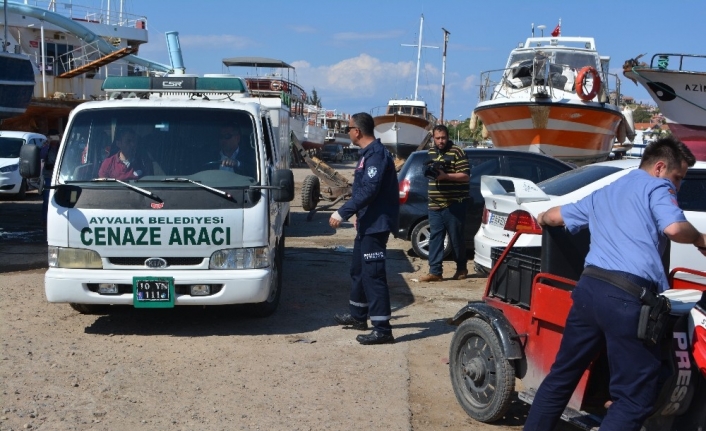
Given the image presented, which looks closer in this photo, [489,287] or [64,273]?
[489,287]

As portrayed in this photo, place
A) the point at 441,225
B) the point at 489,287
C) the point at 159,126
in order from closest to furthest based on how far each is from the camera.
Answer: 1. the point at 489,287
2. the point at 159,126
3. the point at 441,225

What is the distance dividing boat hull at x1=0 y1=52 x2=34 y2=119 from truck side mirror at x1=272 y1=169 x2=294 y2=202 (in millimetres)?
11213

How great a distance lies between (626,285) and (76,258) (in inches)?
196

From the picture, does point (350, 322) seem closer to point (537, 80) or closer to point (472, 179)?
point (472, 179)

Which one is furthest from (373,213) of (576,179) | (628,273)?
(628,273)

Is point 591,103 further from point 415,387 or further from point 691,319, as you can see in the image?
point 691,319

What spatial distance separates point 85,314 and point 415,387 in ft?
12.6

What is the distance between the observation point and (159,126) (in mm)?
7578

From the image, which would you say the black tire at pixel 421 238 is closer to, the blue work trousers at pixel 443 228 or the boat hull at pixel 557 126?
the blue work trousers at pixel 443 228

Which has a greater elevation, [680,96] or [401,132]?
[680,96]

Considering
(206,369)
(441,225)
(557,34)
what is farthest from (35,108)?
(206,369)

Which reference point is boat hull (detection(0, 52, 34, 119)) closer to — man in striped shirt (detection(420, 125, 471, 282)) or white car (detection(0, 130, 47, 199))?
white car (detection(0, 130, 47, 199))

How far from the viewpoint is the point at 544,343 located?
4.67 m

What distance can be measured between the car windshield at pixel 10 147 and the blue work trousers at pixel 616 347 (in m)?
19.3
